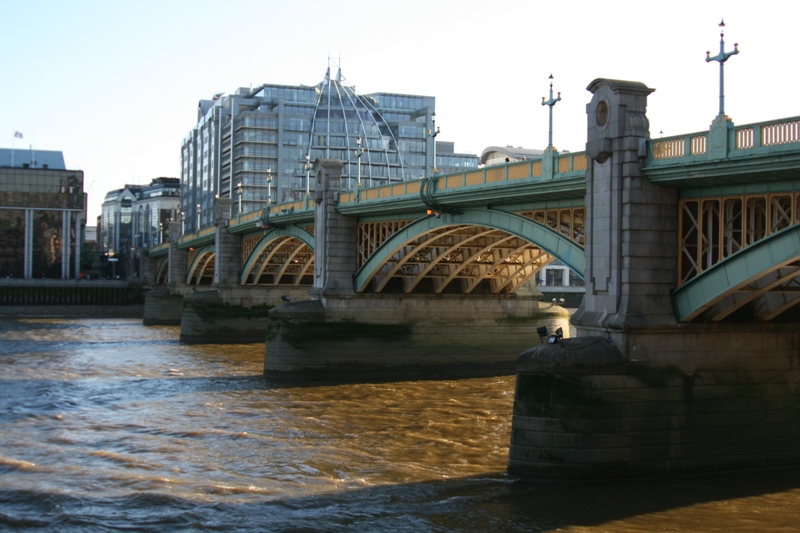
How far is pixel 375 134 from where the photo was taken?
360ft

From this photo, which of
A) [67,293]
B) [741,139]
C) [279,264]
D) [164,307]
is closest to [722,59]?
[741,139]

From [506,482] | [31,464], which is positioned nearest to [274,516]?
[506,482]

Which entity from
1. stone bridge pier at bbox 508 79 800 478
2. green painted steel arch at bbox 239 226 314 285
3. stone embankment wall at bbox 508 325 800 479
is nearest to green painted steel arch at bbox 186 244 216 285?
green painted steel arch at bbox 239 226 314 285

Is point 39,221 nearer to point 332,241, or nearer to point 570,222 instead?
point 332,241

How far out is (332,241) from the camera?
38219 mm

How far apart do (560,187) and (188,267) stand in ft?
198

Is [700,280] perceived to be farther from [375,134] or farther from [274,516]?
[375,134]

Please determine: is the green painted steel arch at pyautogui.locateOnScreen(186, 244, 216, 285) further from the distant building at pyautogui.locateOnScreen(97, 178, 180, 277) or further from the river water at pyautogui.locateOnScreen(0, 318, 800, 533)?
the distant building at pyautogui.locateOnScreen(97, 178, 180, 277)

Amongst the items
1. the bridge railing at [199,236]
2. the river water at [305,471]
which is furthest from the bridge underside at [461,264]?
the bridge railing at [199,236]

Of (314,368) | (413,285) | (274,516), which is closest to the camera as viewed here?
(274,516)

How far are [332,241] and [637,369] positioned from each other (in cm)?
2095

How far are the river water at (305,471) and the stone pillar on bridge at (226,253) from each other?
22.6 meters

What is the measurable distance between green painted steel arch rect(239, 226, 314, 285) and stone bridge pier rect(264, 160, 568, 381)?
442 centimetres

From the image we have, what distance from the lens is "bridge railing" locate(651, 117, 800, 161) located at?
1639 cm
